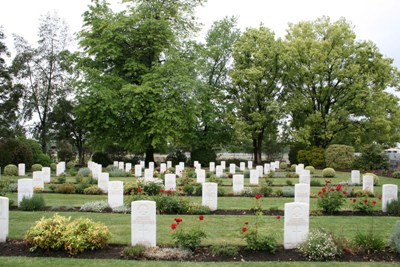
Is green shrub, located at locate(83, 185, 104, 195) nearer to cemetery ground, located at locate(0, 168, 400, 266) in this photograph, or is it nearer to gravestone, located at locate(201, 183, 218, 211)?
cemetery ground, located at locate(0, 168, 400, 266)

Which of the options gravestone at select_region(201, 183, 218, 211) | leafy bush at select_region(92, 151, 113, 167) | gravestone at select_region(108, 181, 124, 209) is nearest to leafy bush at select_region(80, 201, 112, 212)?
gravestone at select_region(108, 181, 124, 209)

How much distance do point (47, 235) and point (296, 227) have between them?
5.41 meters

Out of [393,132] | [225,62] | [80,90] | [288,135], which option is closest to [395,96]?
[393,132]

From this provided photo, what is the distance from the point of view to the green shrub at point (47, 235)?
8.18m

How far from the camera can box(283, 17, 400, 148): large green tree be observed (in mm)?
37844

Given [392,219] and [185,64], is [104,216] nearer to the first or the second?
[392,219]

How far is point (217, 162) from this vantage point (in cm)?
4259

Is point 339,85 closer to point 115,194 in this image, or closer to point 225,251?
point 115,194

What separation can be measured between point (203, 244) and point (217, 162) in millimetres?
33727

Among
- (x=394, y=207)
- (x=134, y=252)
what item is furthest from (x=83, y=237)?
(x=394, y=207)

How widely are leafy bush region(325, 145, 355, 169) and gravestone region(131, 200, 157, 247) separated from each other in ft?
91.8

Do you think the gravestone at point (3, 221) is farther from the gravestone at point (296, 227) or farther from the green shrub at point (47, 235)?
the gravestone at point (296, 227)

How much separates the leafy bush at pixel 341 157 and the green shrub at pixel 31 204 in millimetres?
26668

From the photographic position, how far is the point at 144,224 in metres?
8.70
